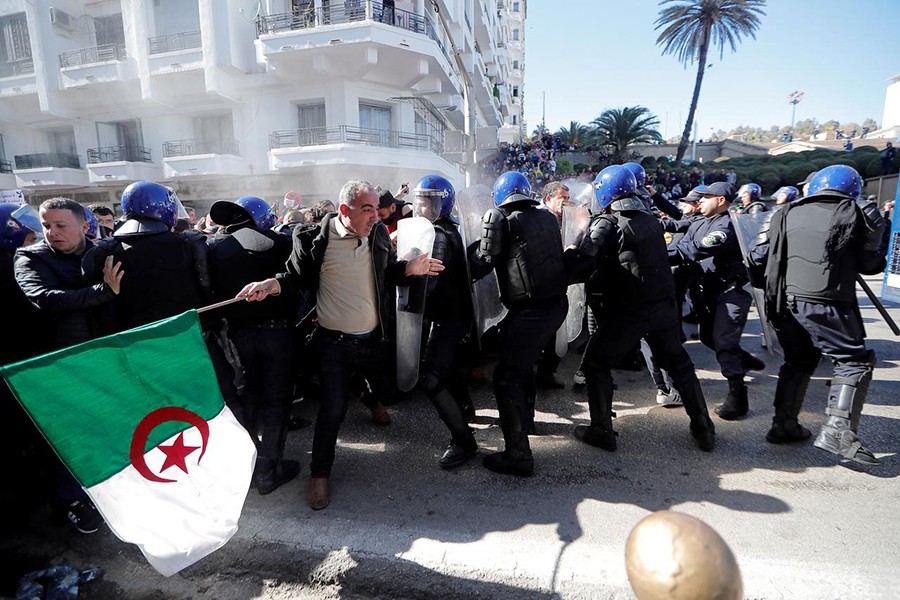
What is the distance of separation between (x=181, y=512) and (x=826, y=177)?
4.30 m

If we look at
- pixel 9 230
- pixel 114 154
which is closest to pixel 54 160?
pixel 114 154

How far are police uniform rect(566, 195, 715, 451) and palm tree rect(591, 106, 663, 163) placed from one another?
3039 centimetres

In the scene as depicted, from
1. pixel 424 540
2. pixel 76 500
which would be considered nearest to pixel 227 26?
pixel 76 500

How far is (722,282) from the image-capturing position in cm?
447

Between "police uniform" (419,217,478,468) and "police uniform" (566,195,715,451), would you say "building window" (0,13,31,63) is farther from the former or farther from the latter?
"police uniform" (566,195,715,451)

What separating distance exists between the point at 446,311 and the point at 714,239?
2428 millimetres

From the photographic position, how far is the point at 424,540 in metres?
2.55

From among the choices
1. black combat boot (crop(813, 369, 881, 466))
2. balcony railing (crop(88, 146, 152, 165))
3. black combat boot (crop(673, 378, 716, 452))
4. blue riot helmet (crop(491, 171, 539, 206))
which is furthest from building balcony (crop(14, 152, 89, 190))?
black combat boot (crop(813, 369, 881, 466))

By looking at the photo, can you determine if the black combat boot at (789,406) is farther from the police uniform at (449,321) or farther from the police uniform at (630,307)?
the police uniform at (449,321)

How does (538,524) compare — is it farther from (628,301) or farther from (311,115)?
(311,115)

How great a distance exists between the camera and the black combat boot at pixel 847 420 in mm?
3035

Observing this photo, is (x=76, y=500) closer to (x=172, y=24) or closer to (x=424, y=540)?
(x=424, y=540)

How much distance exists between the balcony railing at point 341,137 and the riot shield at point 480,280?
13.1m

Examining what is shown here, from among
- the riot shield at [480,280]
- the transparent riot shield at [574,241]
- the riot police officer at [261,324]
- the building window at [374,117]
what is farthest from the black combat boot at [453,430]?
the building window at [374,117]
